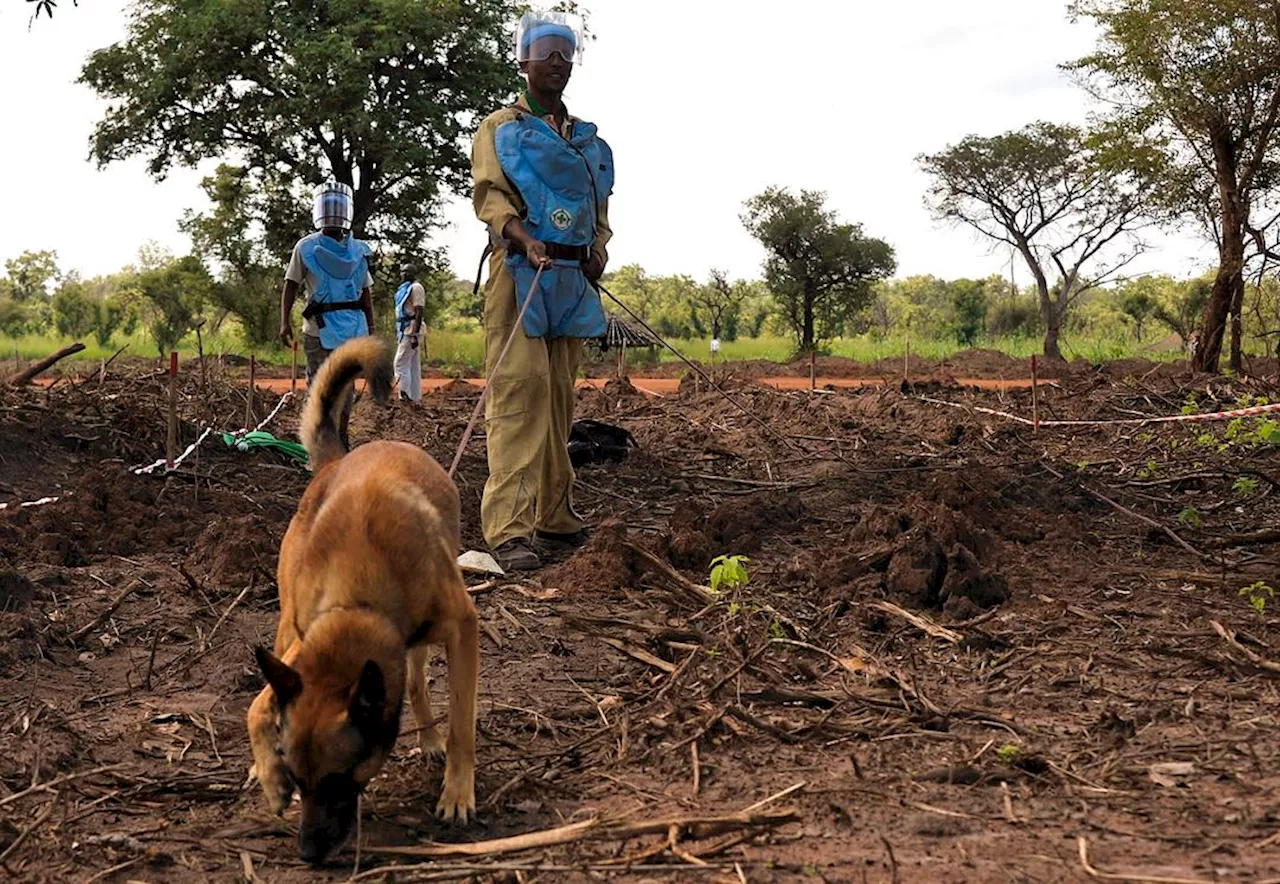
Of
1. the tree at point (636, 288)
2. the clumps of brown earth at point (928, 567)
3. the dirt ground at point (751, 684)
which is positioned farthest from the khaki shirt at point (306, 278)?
the tree at point (636, 288)

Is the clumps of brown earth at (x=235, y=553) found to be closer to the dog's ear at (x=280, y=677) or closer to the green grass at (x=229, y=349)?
the dog's ear at (x=280, y=677)

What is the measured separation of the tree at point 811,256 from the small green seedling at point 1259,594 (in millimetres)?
34697

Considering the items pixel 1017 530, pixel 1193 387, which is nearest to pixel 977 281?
pixel 1193 387

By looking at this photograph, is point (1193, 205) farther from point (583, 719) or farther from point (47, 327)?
point (47, 327)

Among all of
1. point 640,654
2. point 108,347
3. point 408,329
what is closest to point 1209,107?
point 408,329

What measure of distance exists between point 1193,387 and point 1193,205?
9.64m

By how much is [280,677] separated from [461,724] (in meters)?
0.85

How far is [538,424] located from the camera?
23.3 ft

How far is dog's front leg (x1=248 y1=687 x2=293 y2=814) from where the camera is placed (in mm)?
3430

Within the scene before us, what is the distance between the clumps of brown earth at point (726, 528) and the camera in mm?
6770

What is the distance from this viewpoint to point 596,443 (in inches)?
416

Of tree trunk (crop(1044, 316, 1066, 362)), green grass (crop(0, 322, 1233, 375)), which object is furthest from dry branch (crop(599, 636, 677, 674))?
tree trunk (crop(1044, 316, 1066, 362))

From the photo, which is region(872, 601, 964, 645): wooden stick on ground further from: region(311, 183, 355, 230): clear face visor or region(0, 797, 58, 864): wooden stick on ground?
region(311, 183, 355, 230): clear face visor

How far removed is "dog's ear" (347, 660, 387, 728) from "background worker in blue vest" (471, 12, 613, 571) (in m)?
3.61
